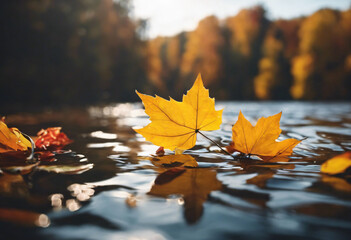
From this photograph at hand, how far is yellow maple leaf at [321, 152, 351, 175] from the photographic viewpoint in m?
0.85

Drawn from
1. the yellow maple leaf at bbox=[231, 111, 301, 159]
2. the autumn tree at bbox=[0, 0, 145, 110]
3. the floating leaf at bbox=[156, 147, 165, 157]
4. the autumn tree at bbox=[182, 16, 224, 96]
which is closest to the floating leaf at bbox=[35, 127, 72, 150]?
the floating leaf at bbox=[156, 147, 165, 157]

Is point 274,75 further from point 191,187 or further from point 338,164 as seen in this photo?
point 191,187

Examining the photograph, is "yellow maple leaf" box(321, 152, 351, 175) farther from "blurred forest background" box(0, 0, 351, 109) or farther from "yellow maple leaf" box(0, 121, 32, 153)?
"blurred forest background" box(0, 0, 351, 109)

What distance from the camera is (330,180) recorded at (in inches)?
33.8

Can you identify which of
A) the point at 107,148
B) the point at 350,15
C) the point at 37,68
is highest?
the point at 350,15

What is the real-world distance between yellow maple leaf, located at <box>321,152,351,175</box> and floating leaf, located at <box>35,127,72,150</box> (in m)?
1.19

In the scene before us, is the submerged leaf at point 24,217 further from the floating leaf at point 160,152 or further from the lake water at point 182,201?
the floating leaf at point 160,152

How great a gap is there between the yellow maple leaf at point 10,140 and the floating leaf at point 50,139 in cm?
18

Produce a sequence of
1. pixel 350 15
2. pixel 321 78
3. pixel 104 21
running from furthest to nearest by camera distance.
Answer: pixel 350 15 < pixel 321 78 < pixel 104 21

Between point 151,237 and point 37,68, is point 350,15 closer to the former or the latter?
point 37,68

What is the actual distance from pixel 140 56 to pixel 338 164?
17.9 meters

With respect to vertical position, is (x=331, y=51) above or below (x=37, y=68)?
above

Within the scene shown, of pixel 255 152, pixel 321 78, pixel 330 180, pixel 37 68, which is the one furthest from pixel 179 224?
pixel 321 78

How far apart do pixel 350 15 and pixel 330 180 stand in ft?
100
